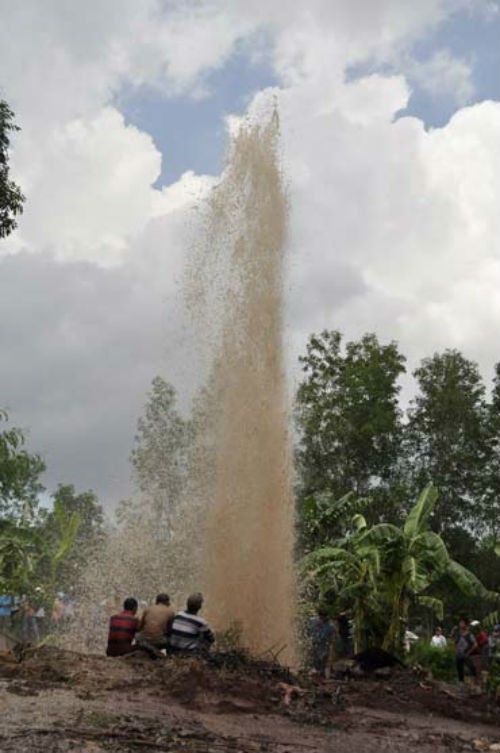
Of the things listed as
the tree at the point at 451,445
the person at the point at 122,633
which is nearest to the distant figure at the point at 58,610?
the person at the point at 122,633

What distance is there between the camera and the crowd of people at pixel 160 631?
11836 millimetres

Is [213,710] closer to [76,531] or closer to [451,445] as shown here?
[76,531]

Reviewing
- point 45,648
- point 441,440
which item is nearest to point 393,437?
point 441,440

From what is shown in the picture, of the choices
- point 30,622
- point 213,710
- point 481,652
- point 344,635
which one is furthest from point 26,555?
point 481,652

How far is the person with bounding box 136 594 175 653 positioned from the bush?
928cm

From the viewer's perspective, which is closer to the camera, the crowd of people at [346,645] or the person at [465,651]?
the crowd of people at [346,645]

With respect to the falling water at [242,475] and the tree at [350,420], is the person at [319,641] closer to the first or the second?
the falling water at [242,475]

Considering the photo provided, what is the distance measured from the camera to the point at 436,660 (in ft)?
67.5

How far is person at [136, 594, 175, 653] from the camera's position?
12242 millimetres

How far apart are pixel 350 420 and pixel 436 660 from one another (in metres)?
16.9

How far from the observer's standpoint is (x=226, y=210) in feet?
61.0

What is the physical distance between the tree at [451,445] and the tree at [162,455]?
14.4m

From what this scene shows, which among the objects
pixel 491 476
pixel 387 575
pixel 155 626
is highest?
pixel 491 476

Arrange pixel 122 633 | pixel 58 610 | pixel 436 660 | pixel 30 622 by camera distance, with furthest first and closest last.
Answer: pixel 30 622
pixel 436 660
pixel 58 610
pixel 122 633
